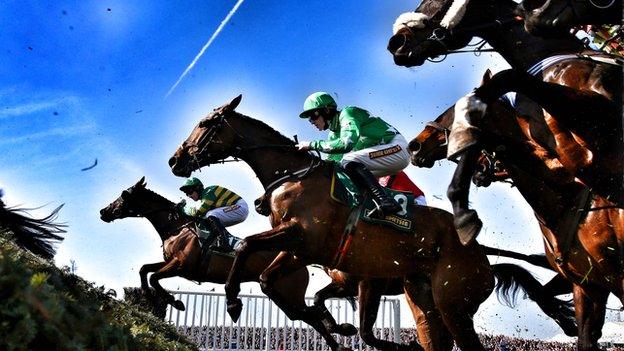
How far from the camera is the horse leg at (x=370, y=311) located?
660cm

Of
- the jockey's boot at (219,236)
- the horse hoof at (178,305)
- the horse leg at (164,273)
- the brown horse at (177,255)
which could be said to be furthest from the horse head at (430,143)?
the horse hoof at (178,305)

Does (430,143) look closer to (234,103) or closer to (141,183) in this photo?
(234,103)

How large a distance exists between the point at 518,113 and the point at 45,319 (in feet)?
11.1

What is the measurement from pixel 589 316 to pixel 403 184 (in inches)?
120

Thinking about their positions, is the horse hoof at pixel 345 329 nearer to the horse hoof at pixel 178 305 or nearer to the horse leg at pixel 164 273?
the horse leg at pixel 164 273

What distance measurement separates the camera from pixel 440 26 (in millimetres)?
4539

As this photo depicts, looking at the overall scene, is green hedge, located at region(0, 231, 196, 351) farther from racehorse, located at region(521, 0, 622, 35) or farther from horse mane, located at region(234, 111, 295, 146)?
horse mane, located at region(234, 111, 295, 146)

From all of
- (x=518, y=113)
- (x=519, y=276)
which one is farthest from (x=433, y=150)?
(x=519, y=276)

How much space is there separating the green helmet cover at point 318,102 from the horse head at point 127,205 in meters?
4.89

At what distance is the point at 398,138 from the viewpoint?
6.21 metres

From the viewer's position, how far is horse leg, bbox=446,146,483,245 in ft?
11.1

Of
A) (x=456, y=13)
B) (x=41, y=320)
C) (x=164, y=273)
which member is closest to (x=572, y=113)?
(x=456, y=13)

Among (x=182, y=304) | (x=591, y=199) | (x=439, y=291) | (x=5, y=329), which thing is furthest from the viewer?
(x=182, y=304)

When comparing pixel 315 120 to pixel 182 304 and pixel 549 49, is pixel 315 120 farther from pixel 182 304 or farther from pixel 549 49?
pixel 182 304
